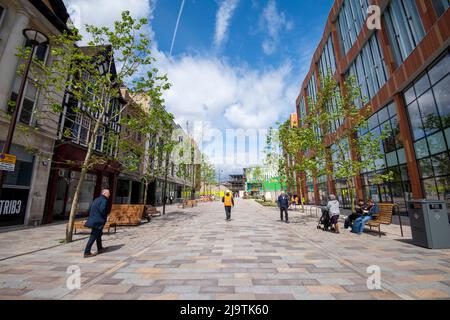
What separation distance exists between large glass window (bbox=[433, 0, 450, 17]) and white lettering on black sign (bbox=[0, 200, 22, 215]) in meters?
24.1

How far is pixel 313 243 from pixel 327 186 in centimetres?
2344

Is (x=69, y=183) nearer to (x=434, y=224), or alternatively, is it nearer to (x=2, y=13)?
(x=2, y=13)

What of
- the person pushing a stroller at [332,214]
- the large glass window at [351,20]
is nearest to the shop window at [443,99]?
the person pushing a stroller at [332,214]

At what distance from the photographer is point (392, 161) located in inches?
642

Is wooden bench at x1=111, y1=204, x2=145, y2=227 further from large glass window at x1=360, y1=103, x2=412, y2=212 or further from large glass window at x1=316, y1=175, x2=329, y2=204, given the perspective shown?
large glass window at x1=316, y1=175, x2=329, y2=204

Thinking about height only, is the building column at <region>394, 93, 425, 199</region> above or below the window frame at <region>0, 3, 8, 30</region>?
below

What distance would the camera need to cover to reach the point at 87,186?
1745cm

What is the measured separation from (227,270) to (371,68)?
21.0 metres

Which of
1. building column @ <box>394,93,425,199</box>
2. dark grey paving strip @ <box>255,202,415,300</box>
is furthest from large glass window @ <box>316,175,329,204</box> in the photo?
dark grey paving strip @ <box>255,202,415,300</box>

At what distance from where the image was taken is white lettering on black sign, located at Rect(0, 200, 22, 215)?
10344mm

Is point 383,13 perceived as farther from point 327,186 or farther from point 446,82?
point 327,186

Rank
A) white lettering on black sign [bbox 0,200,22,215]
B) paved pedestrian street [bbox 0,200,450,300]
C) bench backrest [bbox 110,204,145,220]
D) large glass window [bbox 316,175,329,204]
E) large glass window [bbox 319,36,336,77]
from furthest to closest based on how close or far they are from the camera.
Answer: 1. large glass window [bbox 316,175,329,204]
2. large glass window [bbox 319,36,336,77]
3. bench backrest [bbox 110,204,145,220]
4. white lettering on black sign [bbox 0,200,22,215]
5. paved pedestrian street [bbox 0,200,450,300]
